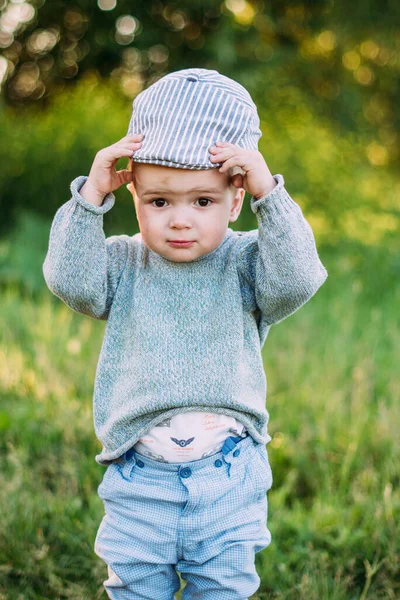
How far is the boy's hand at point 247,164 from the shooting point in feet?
6.50

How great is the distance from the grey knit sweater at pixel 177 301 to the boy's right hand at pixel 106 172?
0.10 ft

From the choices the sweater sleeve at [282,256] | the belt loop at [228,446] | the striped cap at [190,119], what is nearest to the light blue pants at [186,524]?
the belt loop at [228,446]

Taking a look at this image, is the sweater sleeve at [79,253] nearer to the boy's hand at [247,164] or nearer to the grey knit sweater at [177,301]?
the grey knit sweater at [177,301]

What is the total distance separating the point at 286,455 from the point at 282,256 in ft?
6.27

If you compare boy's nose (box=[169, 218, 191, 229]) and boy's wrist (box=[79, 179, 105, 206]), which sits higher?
boy's wrist (box=[79, 179, 105, 206])

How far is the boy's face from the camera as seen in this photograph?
2021 millimetres

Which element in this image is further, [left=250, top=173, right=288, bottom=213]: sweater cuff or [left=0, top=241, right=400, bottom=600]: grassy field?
[left=0, top=241, right=400, bottom=600]: grassy field

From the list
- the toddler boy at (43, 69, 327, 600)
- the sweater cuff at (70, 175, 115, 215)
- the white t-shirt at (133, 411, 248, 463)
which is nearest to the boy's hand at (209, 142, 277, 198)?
the toddler boy at (43, 69, 327, 600)

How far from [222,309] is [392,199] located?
24.5 ft

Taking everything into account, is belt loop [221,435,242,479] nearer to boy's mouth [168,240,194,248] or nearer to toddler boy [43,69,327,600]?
toddler boy [43,69,327,600]

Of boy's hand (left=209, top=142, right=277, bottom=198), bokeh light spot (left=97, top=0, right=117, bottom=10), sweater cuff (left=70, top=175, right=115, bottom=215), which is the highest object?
bokeh light spot (left=97, top=0, right=117, bottom=10)

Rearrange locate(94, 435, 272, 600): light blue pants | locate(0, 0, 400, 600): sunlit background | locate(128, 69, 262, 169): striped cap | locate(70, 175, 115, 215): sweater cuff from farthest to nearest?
locate(0, 0, 400, 600): sunlit background < locate(94, 435, 272, 600): light blue pants < locate(70, 175, 115, 215): sweater cuff < locate(128, 69, 262, 169): striped cap

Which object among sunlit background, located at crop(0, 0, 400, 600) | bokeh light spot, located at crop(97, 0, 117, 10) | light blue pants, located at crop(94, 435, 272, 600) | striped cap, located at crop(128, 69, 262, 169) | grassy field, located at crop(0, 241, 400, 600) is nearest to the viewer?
striped cap, located at crop(128, 69, 262, 169)

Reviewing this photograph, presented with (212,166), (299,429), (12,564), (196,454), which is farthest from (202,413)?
(299,429)
